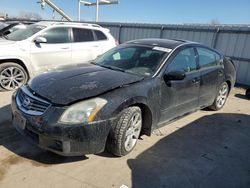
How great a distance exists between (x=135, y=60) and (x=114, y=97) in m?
1.21

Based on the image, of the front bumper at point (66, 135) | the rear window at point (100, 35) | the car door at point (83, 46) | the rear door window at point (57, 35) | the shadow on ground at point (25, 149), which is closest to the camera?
the front bumper at point (66, 135)

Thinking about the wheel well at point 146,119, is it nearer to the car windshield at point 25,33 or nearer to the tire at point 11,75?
the tire at point 11,75

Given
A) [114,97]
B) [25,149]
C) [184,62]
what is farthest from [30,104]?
[184,62]

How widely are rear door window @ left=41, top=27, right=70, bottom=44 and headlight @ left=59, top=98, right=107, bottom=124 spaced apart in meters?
4.01

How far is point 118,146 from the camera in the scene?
2.93 metres

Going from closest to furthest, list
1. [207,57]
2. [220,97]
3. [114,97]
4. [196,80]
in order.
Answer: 1. [114,97]
2. [196,80]
3. [207,57]
4. [220,97]

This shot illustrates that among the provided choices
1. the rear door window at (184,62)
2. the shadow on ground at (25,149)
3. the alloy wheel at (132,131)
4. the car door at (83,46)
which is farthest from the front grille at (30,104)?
the car door at (83,46)

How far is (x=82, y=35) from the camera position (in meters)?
6.67

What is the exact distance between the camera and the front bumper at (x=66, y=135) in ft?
8.30

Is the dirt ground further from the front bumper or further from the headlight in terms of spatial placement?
the headlight

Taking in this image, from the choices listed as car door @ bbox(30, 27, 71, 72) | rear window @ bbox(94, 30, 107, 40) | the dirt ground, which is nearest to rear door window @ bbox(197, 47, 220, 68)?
the dirt ground

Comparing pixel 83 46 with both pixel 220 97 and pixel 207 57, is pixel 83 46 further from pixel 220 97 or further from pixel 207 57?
pixel 220 97

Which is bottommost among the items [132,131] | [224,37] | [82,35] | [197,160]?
[197,160]

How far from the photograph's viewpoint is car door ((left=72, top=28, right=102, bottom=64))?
6.48 meters
